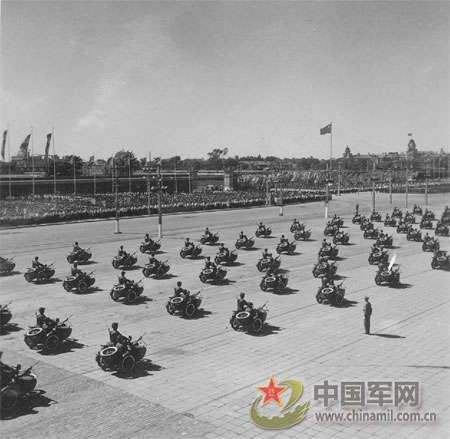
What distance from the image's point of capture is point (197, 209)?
63.4 m

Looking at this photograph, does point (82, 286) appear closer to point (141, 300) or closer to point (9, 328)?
point (141, 300)

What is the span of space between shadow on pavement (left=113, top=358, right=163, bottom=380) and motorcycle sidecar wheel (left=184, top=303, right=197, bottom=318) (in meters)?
4.36

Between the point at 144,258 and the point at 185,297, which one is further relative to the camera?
the point at 144,258

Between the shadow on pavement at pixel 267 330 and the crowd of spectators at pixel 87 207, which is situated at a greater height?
the crowd of spectators at pixel 87 207

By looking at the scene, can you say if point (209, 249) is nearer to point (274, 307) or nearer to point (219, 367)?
point (274, 307)

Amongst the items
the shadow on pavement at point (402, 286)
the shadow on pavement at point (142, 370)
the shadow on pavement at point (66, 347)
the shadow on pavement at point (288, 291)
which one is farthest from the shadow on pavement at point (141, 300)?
the shadow on pavement at point (402, 286)

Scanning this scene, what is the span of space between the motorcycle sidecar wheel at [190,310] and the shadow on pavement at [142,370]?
14.3 ft

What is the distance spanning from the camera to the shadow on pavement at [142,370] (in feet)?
44.9

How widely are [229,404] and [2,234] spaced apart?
34415 millimetres

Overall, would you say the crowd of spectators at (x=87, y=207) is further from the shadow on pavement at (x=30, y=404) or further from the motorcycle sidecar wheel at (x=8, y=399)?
the motorcycle sidecar wheel at (x=8, y=399)

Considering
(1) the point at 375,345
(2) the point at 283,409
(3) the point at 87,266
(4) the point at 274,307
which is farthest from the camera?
(3) the point at 87,266

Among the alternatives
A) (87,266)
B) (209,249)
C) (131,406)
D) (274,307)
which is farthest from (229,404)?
(209,249)

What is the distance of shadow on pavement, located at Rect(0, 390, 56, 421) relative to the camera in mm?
11523

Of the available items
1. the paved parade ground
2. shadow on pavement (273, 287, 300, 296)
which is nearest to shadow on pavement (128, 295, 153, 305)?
the paved parade ground
